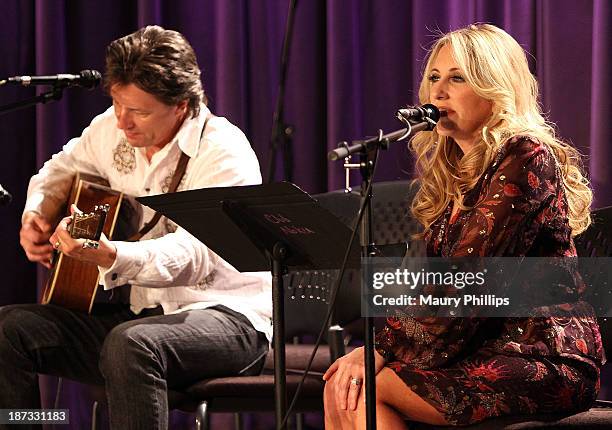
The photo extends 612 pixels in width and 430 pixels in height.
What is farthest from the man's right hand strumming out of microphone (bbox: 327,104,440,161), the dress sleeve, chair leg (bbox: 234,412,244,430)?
microphone (bbox: 327,104,440,161)

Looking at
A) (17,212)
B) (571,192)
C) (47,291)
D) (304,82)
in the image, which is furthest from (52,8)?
(571,192)

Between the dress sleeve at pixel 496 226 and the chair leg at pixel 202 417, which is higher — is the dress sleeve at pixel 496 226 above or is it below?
above

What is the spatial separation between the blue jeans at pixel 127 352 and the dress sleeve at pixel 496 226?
0.68 meters

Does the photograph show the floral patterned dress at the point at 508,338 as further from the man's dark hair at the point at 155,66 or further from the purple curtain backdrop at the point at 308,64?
the man's dark hair at the point at 155,66

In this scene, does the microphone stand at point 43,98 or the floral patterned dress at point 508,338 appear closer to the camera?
the floral patterned dress at point 508,338

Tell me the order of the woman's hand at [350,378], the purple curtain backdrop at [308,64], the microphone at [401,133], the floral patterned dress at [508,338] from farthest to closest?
the purple curtain backdrop at [308,64] < the woman's hand at [350,378] < the floral patterned dress at [508,338] < the microphone at [401,133]

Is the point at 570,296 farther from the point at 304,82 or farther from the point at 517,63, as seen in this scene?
the point at 304,82

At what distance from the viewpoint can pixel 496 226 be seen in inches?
92.6

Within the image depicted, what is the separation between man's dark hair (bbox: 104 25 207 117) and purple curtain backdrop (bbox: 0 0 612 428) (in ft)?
2.56

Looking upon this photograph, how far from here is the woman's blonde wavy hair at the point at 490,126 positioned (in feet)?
8.45

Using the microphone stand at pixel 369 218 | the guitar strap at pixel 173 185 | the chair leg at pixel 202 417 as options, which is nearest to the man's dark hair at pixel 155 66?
the guitar strap at pixel 173 185

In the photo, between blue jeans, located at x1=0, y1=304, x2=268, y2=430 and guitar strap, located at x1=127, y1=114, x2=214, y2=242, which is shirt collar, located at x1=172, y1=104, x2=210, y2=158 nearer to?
guitar strap, located at x1=127, y1=114, x2=214, y2=242

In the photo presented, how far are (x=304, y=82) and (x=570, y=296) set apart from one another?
1866 mm

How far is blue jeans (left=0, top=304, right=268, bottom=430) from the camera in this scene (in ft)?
9.18
